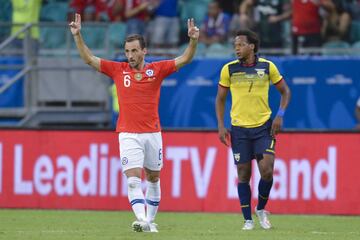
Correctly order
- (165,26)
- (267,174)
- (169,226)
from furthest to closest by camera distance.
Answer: (165,26) < (169,226) < (267,174)

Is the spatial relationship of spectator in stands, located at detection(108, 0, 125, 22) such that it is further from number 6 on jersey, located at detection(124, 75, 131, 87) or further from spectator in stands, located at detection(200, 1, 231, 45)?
number 6 on jersey, located at detection(124, 75, 131, 87)

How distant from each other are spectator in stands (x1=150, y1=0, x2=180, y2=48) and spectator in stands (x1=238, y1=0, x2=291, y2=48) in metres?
1.29

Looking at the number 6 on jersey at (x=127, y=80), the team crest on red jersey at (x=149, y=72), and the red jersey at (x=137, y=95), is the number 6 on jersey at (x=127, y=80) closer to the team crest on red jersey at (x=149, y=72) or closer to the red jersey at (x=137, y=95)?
the red jersey at (x=137, y=95)

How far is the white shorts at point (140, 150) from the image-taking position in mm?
12625

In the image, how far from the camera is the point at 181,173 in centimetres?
1770

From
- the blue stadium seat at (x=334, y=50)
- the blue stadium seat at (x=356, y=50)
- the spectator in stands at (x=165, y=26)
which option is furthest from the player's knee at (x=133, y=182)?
the spectator in stands at (x=165, y=26)

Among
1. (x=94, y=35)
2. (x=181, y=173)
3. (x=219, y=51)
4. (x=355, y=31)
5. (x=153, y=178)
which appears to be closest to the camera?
(x=153, y=178)

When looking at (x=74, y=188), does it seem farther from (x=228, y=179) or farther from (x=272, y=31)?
(x=272, y=31)

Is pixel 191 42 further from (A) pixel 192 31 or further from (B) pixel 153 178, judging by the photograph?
(B) pixel 153 178

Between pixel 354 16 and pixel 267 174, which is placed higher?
pixel 354 16

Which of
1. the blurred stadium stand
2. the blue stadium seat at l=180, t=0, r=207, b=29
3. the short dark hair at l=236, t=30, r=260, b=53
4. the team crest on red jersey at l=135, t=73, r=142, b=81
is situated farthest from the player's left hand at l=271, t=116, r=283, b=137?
the blue stadium seat at l=180, t=0, r=207, b=29

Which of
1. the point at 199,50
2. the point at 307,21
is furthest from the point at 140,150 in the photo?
the point at 199,50

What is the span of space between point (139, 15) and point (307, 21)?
3.28 metres

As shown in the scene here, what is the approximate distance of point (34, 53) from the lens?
20609 millimetres
